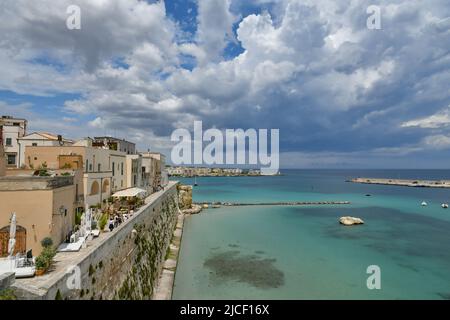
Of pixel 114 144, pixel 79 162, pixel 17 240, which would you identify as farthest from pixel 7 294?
pixel 114 144

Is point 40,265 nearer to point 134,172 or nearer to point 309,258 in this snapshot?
Result: point 309,258

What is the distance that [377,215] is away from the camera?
56.6 metres

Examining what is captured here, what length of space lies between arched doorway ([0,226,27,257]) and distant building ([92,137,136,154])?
883 inches

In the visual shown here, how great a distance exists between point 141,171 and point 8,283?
31206 millimetres

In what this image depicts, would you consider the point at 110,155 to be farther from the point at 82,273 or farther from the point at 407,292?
the point at 407,292

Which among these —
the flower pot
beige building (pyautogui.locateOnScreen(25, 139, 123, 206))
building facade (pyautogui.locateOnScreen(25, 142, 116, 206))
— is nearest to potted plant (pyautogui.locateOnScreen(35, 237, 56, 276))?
the flower pot

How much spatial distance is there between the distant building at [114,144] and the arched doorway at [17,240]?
2243cm

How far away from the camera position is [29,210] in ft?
41.0

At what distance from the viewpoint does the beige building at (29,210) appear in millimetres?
12250

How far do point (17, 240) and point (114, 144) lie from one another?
2661cm

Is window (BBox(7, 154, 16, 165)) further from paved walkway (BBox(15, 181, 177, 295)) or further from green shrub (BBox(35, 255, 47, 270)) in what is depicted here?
green shrub (BBox(35, 255, 47, 270))

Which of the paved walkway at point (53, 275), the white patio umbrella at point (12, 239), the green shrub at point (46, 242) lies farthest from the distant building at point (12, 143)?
the paved walkway at point (53, 275)

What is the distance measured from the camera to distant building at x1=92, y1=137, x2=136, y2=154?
3485 cm
